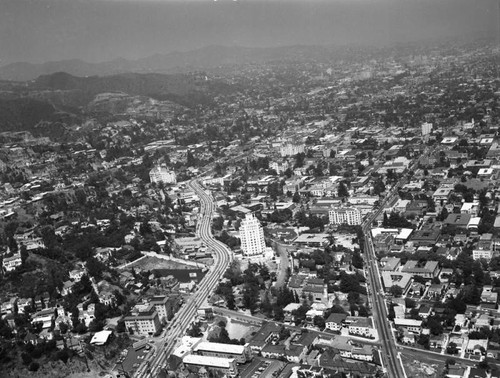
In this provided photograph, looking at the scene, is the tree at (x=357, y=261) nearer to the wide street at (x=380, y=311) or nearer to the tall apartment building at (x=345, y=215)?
the wide street at (x=380, y=311)

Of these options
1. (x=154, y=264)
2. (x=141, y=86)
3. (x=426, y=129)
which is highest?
(x=141, y=86)

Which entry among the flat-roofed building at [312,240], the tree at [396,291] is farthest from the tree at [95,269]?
the tree at [396,291]

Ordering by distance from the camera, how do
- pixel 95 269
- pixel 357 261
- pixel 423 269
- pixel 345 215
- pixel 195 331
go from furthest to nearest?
pixel 345 215 < pixel 95 269 < pixel 357 261 < pixel 423 269 < pixel 195 331

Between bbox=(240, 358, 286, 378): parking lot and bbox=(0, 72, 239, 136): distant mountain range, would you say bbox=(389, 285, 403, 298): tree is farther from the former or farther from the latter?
bbox=(0, 72, 239, 136): distant mountain range

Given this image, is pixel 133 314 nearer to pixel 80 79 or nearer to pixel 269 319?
pixel 269 319

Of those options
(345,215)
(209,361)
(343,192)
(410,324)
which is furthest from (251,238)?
(410,324)

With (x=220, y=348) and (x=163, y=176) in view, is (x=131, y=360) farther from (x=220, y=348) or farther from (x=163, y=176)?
(x=163, y=176)

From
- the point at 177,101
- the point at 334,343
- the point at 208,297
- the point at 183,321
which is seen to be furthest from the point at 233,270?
the point at 177,101

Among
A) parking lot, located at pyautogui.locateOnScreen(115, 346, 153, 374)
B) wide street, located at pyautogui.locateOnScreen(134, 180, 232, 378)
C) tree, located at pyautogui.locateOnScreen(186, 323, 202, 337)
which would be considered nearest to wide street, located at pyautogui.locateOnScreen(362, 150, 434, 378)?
tree, located at pyautogui.locateOnScreen(186, 323, 202, 337)

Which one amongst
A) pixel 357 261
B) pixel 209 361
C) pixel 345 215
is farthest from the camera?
pixel 345 215
